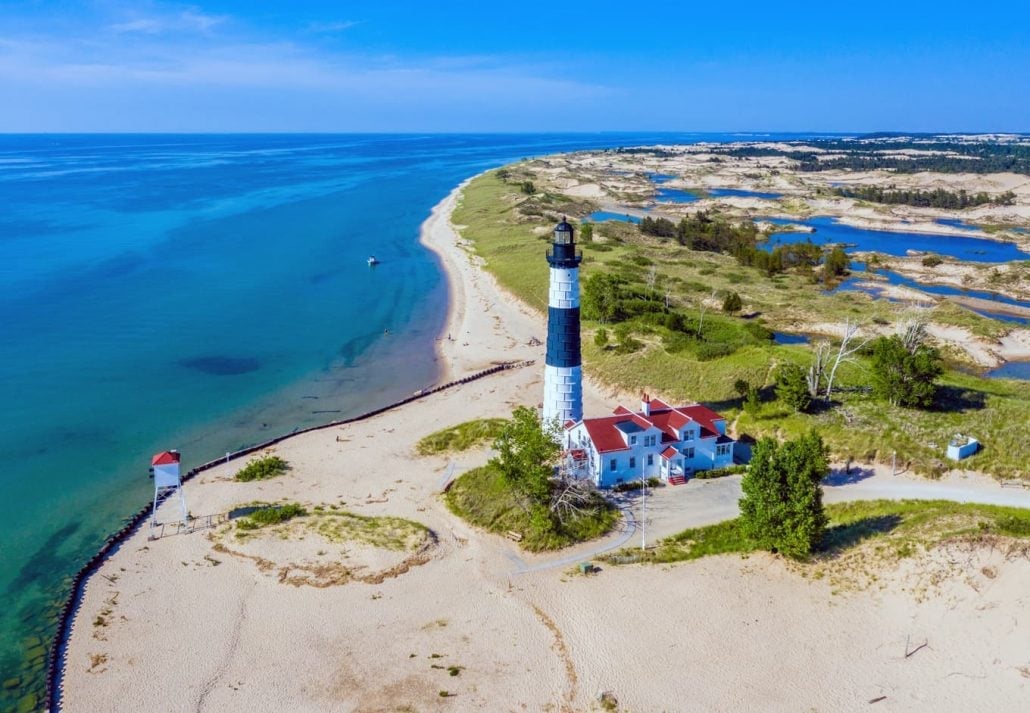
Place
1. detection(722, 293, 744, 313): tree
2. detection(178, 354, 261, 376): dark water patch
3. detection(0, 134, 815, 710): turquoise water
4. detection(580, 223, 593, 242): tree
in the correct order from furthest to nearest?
→ 1. detection(580, 223, 593, 242): tree
2. detection(722, 293, 744, 313): tree
3. detection(178, 354, 261, 376): dark water patch
4. detection(0, 134, 815, 710): turquoise water

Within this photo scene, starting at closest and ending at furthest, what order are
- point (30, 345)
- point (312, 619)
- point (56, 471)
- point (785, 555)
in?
point (312, 619) < point (785, 555) < point (56, 471) < point (30, 345)

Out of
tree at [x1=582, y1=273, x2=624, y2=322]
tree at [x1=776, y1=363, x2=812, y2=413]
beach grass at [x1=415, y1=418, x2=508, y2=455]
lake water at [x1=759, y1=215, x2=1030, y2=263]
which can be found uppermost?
lake water at [x1=759, y1=215, x2=1030, y2=263]

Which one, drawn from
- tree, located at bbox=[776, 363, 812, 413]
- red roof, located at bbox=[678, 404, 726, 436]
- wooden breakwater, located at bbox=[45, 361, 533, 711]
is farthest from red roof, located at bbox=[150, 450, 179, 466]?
tree, located at bbox=[776, 363, 812, 413]

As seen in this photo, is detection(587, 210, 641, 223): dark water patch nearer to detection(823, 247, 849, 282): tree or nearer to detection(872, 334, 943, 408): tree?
detection(823, 247, 849, 282): tree

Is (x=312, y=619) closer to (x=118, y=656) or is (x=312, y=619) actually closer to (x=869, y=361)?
(x=118, y=656)

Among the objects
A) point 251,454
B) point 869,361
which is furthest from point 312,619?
point 869,361

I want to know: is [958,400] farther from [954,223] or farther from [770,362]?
[954,223]

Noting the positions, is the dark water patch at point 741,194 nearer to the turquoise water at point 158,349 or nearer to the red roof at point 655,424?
the turquoise water at point 158,349
